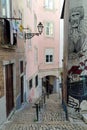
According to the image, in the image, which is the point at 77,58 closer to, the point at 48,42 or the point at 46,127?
the point at 46,127

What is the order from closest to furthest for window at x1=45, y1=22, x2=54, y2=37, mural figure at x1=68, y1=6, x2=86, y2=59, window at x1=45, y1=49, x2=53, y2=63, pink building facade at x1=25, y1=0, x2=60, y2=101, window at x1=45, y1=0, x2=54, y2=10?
mural figure at x1=68, y1=6, x2=86, y2=59
pink building facade at x1=25, y1=0, x2=60, y2=101
window at x1=45, y1=0, x2=54, y2=10
window at x1=45, y1=22, x2=54, y2=37
window at x1=45, y1=49, x2=53, y2=63

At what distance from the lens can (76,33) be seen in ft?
37.1

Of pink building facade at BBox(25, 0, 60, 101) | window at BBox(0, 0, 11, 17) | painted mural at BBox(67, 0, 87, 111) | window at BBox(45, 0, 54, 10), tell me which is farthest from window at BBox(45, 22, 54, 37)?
window at BBox(0, 0, 11, 17)

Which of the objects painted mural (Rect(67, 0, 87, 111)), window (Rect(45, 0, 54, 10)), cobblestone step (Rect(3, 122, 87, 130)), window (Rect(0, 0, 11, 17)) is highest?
window (Rect(45, 0, 54, 10))

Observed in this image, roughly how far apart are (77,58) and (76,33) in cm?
122

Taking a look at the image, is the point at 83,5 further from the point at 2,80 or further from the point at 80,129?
the point at 80,129

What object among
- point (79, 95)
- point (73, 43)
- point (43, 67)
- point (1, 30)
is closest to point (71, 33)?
point (73, 43)

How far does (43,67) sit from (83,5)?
1671 centimetres

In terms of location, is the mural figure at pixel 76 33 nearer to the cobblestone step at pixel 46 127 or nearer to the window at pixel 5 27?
the window at pixel 5 27

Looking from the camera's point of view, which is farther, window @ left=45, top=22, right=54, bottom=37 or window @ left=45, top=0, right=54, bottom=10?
window @ left=45, top=22, right=54, bottom=37

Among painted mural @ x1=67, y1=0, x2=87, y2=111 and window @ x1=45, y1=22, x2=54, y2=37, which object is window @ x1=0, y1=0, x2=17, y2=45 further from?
window @ x1=45, y1=22, x2=54, y2=37

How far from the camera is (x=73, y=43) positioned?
11477mm

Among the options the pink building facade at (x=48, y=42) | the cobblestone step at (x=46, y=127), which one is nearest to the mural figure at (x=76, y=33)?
the cobblestone step at (x=46, y=127)

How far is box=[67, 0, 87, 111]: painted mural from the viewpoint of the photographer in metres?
11.1
